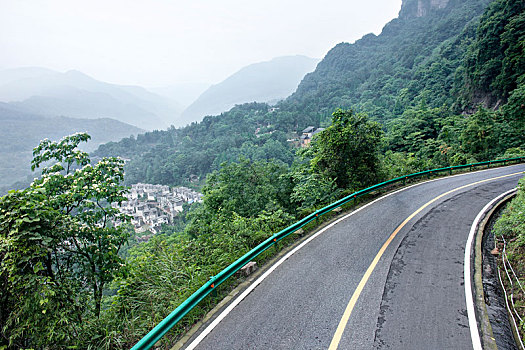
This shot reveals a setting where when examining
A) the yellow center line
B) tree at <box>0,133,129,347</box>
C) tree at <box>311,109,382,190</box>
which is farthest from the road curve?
tree at <box>311,109,382,190</box>

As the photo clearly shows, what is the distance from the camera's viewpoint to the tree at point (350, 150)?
12055 millimetres

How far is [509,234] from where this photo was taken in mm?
6895

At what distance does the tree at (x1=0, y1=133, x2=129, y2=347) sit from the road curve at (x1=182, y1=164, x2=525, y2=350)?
2.16m

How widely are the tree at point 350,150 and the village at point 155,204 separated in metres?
57.4

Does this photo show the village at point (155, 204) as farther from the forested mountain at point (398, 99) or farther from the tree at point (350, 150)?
the tree at point (350, 150)

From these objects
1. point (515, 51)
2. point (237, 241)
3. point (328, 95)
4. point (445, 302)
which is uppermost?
point (328, 95)

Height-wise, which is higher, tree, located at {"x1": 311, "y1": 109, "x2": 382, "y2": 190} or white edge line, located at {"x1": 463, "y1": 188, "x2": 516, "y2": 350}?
tree, located at {"x1": 311, "y1": 109, "x2": 382, "y2": 190}

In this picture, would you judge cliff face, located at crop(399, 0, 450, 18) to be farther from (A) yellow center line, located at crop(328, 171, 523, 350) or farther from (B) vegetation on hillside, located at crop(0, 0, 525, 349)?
(A) yellow center line, located at crop(328, 171, 523, 350)

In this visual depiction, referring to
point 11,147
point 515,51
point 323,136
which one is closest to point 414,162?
point 323,136

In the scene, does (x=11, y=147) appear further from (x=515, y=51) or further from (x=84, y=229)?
(x=515, y=51)

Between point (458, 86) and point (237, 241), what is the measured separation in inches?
2798

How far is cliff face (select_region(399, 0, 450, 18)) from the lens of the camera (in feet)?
527

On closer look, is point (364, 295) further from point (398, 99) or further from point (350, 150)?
point (398, 99)

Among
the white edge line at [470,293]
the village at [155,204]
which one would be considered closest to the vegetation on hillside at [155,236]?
the white edge line at [470,293]
